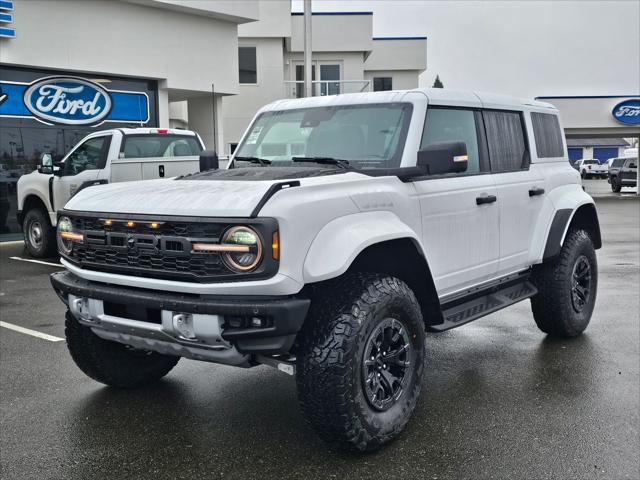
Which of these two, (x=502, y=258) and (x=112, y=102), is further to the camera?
(x=112, y=102)

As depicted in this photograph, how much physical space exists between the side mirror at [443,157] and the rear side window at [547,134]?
1990 millimetres

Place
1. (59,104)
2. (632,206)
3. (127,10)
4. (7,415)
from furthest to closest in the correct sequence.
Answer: (632,206)
(127,10)
(59,104)
(7,415)

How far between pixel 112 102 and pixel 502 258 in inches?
560

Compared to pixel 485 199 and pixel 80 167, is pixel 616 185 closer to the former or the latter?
pixel 80 167

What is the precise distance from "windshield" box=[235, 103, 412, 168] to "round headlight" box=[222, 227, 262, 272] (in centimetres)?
132

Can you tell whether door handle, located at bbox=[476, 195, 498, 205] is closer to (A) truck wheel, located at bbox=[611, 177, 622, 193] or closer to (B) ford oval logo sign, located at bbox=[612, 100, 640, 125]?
(B) ford oval logo sign, located at bbox=[612, 100, 640, 125]

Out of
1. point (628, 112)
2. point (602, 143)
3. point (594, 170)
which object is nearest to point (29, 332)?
point (628, 112)

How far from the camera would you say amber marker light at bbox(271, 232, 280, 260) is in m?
3.40

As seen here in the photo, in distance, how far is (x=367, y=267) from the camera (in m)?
4.18

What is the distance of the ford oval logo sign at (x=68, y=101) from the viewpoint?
15805mm

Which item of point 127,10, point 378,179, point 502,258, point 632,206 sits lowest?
point 632,206

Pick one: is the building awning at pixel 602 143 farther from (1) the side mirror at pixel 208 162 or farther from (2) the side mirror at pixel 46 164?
(1) the side mirror at pixel 208 162

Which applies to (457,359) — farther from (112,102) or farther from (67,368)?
(112,102)

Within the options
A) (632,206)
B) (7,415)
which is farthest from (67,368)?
(632,206)
